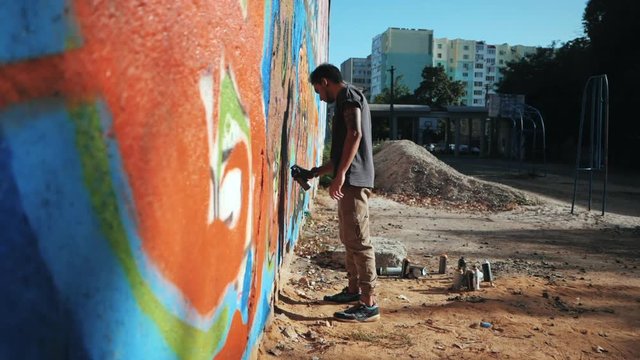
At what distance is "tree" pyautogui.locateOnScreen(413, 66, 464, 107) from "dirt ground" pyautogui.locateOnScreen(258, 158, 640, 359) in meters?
58.4

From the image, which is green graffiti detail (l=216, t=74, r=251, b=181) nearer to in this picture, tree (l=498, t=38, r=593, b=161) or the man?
the man

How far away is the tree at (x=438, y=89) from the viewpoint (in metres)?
65.6

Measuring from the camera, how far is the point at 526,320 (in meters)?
4.15

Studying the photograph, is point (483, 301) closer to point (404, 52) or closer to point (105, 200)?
point (105, 200)

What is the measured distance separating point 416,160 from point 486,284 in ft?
29.6

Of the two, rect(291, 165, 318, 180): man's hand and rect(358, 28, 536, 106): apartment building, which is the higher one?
rect(358, 28, 536, 106): apartment building

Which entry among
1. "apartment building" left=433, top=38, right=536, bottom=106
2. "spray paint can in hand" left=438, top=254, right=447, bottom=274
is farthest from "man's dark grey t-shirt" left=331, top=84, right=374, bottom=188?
"apartment building" left=433, top=38, right=536, bottom=106

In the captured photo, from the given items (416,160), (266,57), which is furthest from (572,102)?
(266,57)

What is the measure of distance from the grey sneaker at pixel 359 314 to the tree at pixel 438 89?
63185 mm

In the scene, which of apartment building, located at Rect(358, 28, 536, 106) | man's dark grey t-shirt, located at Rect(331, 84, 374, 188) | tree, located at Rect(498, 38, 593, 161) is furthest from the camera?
apartment building, located at Rect(358, 28, 536, 106)

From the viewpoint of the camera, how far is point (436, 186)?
12773 millimetres

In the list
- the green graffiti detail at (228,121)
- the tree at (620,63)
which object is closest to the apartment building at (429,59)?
the tree at (620,63)

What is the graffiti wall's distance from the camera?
Result: 1351 millimetres

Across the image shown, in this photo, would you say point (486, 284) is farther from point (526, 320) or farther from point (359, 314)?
point (359, 314)
